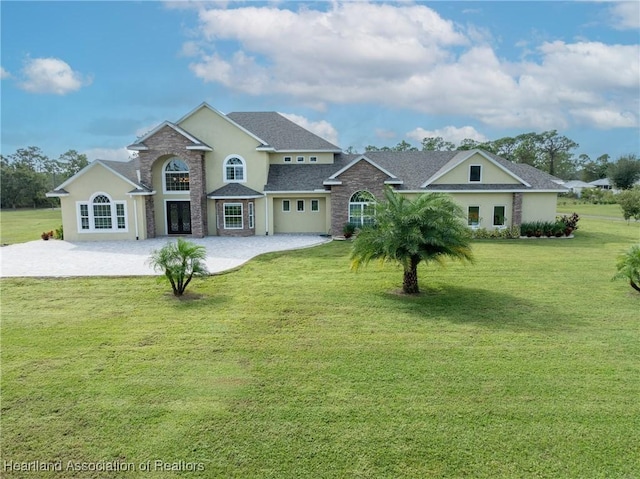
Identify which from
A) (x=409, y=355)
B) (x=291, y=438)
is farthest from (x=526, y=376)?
(x=291, y=438)

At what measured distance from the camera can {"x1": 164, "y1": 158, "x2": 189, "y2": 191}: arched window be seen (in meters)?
25.8

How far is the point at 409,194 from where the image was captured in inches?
1030

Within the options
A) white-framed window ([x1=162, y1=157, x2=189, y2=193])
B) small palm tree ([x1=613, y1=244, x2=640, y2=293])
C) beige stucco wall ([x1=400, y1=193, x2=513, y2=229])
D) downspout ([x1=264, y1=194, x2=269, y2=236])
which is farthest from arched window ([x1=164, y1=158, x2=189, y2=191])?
small palm tree ([x1=613, y1=244, x2=640, y2=293])

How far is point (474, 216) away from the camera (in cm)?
2644

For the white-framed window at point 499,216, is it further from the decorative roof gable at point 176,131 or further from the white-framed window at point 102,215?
the white-framed window at point 102,215

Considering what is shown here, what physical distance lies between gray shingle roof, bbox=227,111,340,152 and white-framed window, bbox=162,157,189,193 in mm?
5012

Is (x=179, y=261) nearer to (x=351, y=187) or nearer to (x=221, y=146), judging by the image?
(x=351, y=187)

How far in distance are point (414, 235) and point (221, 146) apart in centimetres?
1816

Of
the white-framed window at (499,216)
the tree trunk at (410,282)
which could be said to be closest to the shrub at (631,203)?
the white-framed window at (499,216)

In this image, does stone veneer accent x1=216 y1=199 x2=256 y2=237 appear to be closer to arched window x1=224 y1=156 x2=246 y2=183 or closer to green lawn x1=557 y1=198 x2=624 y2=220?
arched window x1=224 y1=156 x2=246 y2=183

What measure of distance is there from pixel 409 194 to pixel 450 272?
11.4 metres

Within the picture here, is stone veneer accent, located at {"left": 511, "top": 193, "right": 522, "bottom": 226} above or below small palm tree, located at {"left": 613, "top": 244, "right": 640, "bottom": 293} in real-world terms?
above

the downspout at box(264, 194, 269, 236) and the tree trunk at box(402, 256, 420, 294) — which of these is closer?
the tree trunk at box(402, 256, 420, 294)

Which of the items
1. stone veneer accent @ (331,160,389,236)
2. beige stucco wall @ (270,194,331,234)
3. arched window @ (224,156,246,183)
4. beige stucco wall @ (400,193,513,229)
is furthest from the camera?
beige stucco wall @ (270,194,331,234)
